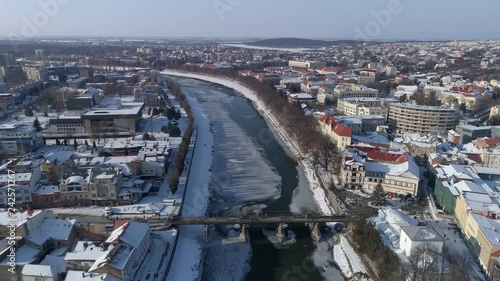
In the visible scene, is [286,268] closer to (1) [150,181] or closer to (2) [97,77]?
(1) [150,181]

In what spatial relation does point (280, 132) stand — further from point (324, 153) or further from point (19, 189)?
point (19, 189)

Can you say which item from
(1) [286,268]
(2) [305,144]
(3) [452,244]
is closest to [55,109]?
(2) [305,144]

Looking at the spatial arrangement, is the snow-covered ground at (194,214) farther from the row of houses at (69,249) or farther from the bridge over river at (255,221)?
the row of houses at (69,249)

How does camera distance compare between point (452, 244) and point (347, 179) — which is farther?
point (347, 179)

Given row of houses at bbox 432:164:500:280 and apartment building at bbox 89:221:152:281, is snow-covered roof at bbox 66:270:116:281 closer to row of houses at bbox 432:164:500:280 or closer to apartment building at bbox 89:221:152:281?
apartment building at bbox 89:221:152:281

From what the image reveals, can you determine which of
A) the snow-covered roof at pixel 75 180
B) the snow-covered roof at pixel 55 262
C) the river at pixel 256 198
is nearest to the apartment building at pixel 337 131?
the river at pixel 256 198

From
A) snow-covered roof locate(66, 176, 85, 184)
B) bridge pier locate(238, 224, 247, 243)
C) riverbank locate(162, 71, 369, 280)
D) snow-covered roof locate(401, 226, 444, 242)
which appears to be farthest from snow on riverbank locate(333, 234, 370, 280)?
snow-covered roof locate(66, 176, 85, 184)

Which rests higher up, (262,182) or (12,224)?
(12,224)
